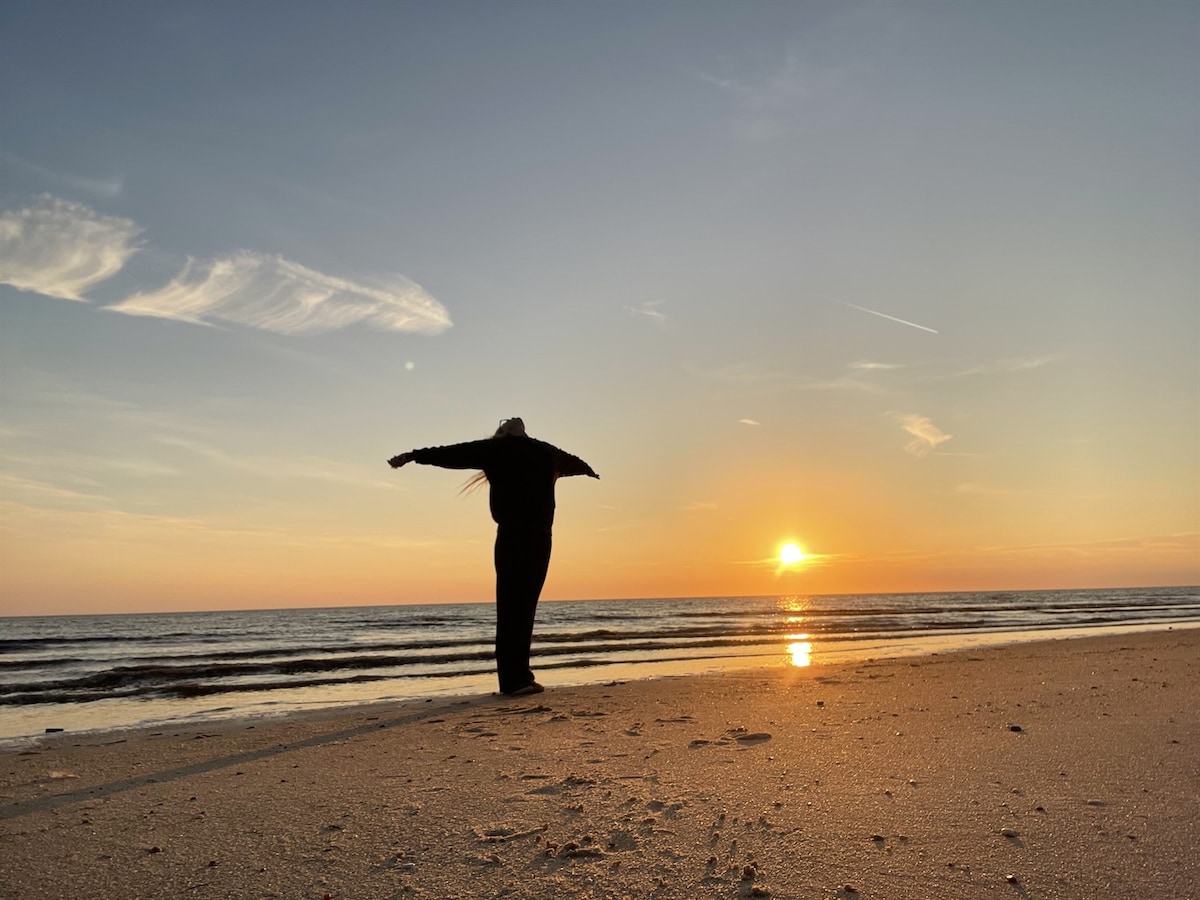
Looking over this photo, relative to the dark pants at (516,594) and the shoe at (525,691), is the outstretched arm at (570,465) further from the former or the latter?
the shoe at (525,691)

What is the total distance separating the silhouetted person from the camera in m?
11.1

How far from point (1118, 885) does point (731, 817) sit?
1.79 meters

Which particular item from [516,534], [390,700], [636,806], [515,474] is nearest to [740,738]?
[636,806]

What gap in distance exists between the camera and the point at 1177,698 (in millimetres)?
8898

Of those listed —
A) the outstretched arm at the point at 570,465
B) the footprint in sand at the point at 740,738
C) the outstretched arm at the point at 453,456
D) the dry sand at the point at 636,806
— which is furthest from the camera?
the outstretched arm at the point at 570,465

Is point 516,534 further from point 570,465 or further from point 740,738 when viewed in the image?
point 740,738

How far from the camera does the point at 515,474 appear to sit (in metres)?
11.3

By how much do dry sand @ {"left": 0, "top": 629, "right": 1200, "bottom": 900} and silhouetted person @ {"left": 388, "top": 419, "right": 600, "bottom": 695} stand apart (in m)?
2.31

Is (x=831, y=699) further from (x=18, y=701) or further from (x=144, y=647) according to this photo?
(x=144, y=647)

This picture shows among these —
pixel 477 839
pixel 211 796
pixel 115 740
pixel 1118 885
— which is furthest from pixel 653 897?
pixel 115 740

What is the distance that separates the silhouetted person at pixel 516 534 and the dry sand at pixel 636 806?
2.31m

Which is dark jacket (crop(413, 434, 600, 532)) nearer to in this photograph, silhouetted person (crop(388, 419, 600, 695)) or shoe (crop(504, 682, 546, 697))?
silhouetted person (crop(388, 419, 600, 695))

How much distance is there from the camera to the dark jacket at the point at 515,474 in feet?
36.4

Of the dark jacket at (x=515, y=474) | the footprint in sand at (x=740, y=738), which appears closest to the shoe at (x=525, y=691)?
the dark jacket at (x=515, y=474)
